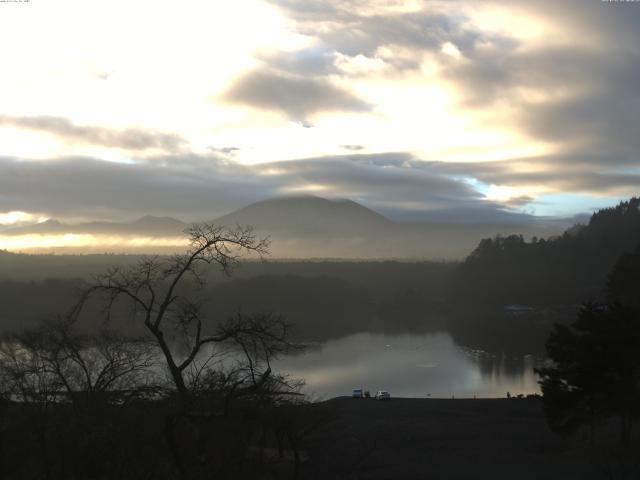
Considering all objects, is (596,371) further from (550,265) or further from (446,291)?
(550,265)

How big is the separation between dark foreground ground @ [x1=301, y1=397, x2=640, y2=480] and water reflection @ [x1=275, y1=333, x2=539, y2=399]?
5.29 meters

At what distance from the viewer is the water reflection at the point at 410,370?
28.6 metres

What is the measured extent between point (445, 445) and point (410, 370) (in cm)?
1765

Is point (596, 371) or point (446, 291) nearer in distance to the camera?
point (596, 371)

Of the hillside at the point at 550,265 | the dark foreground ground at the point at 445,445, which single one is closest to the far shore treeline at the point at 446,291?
the hillside at the point at 550,265

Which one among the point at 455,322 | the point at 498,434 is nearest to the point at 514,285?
the point at 455,322

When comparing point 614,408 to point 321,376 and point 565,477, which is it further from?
point 321,376

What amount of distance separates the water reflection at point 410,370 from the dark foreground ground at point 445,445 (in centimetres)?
529

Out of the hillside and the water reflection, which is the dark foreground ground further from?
the hillside

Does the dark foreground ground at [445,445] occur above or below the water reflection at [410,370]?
above

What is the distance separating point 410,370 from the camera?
1342 inches

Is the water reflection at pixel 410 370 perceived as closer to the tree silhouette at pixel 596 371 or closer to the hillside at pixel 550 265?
the tree silhouette at pixel 596 371

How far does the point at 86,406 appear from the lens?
7.09 meters

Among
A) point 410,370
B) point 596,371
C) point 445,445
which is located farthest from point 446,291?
point 596,371
